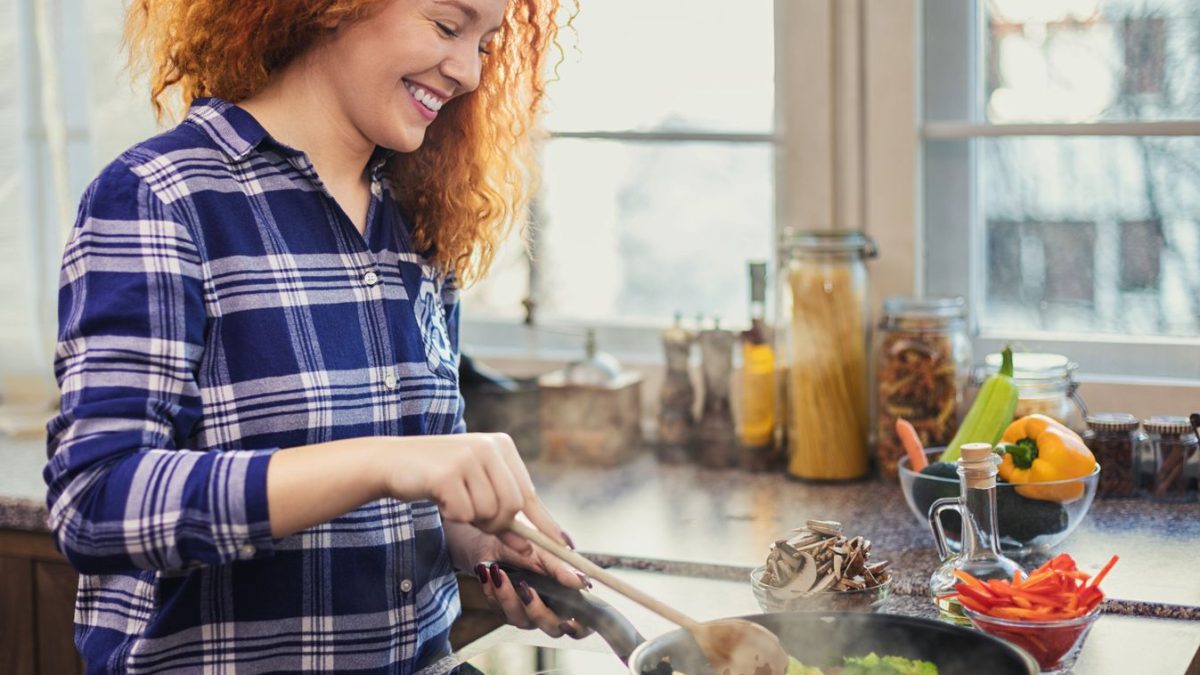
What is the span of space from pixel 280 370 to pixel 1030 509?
0.87 metres

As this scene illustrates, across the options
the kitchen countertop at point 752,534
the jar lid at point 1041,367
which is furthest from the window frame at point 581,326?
the jar lid at point 1041,367

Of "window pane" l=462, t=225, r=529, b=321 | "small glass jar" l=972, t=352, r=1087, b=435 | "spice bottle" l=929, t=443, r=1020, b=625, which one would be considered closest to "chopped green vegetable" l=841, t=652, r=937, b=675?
"spice bottle" l=929, t=443, r=1020, b=625

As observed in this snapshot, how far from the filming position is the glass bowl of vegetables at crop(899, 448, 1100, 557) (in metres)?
1.59

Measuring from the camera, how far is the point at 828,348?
204 cm

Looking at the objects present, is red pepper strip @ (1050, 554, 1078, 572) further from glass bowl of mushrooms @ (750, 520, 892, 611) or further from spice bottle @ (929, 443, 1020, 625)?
glass bowl of mushrooms @ (750, 520, 892, 611)

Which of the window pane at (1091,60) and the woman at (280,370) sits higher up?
the window pane at (1091,60)

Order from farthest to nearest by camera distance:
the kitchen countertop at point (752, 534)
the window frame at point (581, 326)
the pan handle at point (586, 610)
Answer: the window frame at point (581, 326), the kitchen countertop at point (752, 534), the pan handle at point (586, 610)

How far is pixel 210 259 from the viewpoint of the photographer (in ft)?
3.95

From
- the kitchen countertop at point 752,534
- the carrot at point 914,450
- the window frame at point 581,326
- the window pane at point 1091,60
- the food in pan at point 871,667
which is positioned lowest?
the kitchen countertop at point 752,534

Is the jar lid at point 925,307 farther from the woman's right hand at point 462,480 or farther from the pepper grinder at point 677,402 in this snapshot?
the woman's right hand at point 462,480

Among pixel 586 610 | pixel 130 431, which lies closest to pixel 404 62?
pixel 130 431

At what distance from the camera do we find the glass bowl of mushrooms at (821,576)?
4.46 ft

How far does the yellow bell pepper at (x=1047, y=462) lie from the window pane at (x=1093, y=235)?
0.51 m

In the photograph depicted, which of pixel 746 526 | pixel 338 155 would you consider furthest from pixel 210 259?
pixel 746 526
